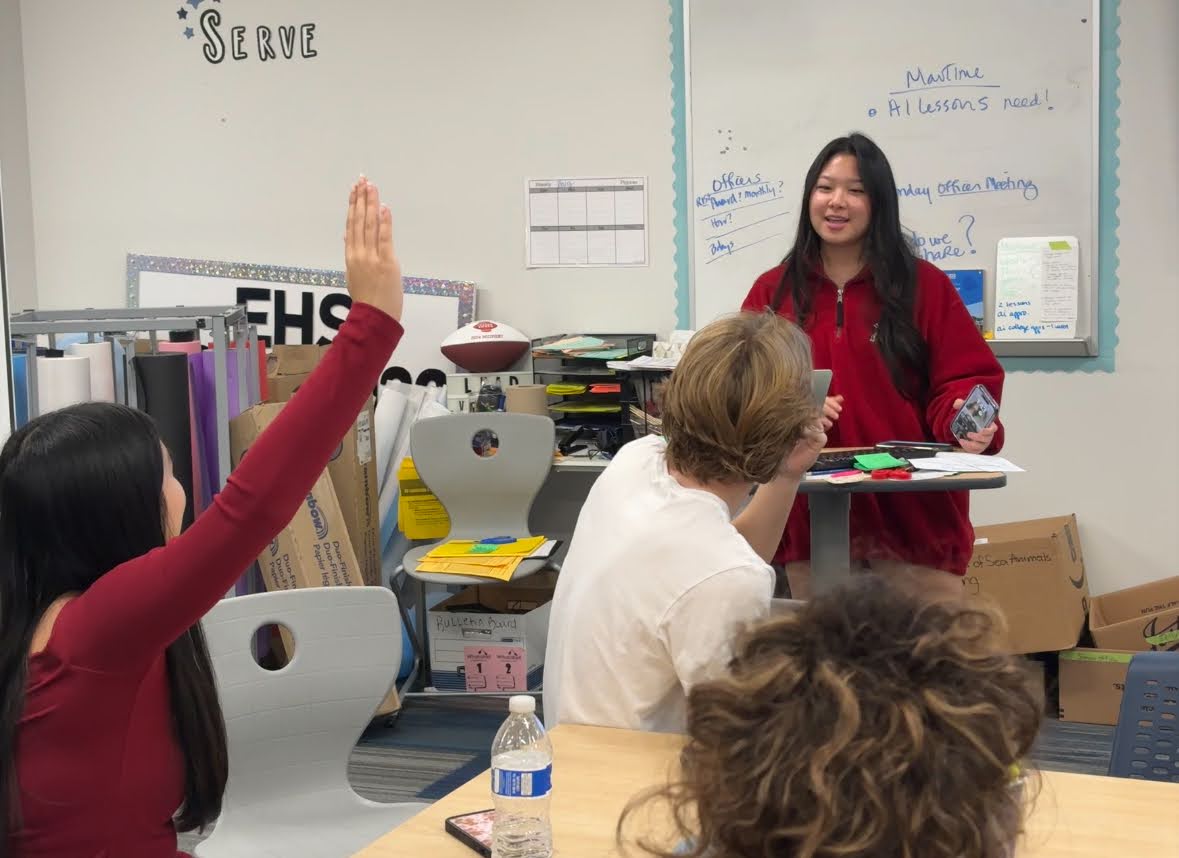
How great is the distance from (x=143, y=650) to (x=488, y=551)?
8.78 ft

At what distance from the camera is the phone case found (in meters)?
1.49

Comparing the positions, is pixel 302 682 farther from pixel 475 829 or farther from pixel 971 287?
pixel 971 287

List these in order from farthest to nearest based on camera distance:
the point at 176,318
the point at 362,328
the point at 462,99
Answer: the point at 462,99 < the point at 176,318 < the point at 362,328

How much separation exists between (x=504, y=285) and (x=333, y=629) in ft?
8.68

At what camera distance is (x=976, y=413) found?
2836mm

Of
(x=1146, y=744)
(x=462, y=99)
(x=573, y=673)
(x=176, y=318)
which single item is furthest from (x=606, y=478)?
(x=462, y=99)

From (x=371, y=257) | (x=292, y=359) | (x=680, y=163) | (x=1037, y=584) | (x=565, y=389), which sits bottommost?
(x=1037, y=584)

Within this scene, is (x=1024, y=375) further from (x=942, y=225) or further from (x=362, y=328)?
(x=362, y=328)

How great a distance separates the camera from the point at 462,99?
4773 millimetres

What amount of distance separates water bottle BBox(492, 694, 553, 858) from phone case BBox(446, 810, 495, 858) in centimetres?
2

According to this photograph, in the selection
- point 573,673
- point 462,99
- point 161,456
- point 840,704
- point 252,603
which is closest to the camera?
point 840,704

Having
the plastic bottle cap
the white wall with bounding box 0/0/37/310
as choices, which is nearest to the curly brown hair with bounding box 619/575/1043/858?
the plastic bottle cap

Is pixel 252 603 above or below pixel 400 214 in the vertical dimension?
below

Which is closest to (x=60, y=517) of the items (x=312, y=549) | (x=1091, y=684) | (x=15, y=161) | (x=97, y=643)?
(x=97, y=643)
